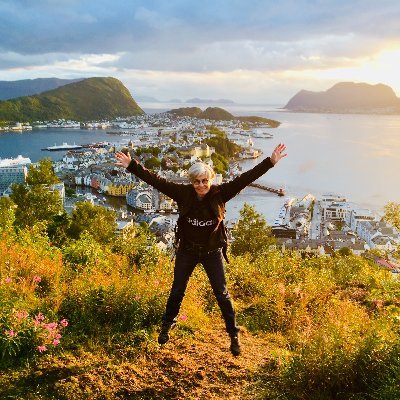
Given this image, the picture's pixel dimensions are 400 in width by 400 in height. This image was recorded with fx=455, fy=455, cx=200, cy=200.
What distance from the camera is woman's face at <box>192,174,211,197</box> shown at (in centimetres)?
262

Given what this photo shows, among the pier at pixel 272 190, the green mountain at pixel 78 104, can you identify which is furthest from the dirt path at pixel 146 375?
the green mountain at pixel 78 104

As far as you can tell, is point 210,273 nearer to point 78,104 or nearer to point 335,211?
point 335,211

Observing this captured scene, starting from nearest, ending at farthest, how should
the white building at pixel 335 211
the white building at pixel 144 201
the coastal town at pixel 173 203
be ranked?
the coastal town at pixel 173 203
the white building at pixel 335 211
the white building at pixel 144 201

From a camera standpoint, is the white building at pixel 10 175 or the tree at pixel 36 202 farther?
the white building at pixel 10 175

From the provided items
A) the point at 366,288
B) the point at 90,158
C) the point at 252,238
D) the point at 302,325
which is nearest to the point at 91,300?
the point at 302,325

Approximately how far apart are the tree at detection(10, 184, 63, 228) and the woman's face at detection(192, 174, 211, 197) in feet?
37.2

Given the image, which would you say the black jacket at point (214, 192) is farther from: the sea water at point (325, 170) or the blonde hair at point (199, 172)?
the sea water at point (325, 170)

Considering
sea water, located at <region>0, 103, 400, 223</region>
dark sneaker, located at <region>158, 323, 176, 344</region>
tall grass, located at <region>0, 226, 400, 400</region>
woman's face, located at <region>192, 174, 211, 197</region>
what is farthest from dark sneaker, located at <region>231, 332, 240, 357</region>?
sea water, located at <region>0, 103, 400, 223</region>

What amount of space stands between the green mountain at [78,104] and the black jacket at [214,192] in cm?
13027

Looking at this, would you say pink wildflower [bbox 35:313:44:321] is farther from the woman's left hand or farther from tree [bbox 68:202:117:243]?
tree [bbox 68:202:117:243]

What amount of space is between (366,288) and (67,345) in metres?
3.77

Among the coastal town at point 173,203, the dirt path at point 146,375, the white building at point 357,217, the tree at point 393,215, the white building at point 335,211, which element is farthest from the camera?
the white building at point 335,211

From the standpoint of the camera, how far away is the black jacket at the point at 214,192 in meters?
2.68

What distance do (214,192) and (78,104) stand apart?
157 metres
